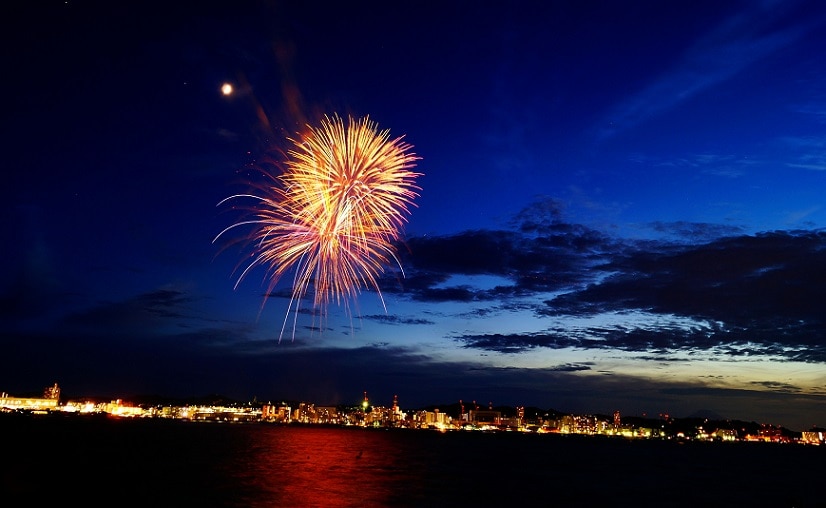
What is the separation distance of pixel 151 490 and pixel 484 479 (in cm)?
3691

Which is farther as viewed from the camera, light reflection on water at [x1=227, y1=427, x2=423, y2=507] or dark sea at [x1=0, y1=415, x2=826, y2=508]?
light reflection on water at [x1=227, y1=427, x2=423, y2=507]

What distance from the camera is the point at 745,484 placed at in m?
83.2

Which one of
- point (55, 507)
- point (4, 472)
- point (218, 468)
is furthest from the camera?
point (218, 468)

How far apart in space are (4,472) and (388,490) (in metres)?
32.5

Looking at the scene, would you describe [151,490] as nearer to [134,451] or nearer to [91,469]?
[91,469]

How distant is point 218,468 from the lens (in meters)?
71.5

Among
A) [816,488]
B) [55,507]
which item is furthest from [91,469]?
[816,488]

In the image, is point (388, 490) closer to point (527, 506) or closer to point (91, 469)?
point (527, 506)

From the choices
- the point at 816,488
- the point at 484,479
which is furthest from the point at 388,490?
the point at 816,488

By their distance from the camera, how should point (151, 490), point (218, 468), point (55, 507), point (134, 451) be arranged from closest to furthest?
point (55, 507) < point (151, 490) < point (218, 468) < point (134, 451)

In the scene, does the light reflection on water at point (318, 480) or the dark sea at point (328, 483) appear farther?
the light reflection on water at point (318, 480)

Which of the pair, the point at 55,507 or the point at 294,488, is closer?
the point at 55,507

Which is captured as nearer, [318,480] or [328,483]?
[328,483]

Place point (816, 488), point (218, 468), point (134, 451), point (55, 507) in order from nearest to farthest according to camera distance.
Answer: point (55, 507), point (218, 468), point (816, 488), point (134, 451)
